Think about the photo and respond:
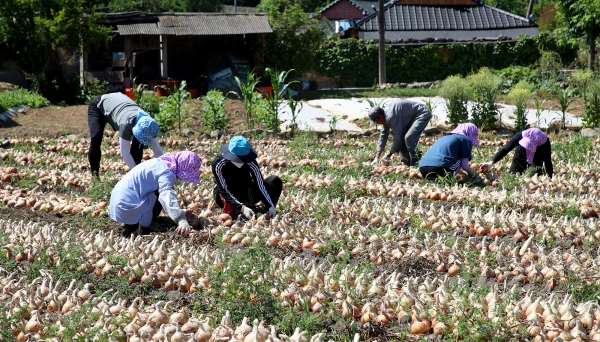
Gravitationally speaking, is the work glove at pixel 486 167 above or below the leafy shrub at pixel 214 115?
below

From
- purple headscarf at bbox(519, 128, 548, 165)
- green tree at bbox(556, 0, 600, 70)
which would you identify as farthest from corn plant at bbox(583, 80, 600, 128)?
green tree at bbox(556, 0, 600, 70)

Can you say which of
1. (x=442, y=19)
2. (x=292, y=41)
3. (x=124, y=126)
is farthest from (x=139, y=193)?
(x=442, y=19)

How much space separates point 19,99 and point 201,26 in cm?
592

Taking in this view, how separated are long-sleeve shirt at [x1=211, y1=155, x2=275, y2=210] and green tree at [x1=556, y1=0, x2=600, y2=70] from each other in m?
14.2

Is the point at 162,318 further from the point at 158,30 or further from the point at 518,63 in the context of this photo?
the point at 518,63

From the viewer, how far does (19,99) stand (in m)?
14.8

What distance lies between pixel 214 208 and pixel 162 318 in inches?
102

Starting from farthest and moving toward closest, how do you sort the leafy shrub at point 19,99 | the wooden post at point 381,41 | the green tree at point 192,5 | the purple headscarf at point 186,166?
the green tree at point 192,5, the wooden post at point 381,41, the leafy shrub at point 19,99, the purple headscarf at point 186,166

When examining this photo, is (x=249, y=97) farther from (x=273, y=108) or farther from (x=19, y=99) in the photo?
(x=19, y=99)

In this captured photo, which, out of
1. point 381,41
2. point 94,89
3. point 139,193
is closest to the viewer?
point 139,193

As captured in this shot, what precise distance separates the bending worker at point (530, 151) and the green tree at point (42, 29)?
12.2 meters

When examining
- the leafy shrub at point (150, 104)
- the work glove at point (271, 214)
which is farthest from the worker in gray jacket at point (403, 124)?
the leafy shrub at point (150, 104)

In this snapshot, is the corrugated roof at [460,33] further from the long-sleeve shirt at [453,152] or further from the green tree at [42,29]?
the long-sleeve shirt at [453,152]

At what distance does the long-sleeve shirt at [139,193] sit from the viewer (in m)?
5.09
